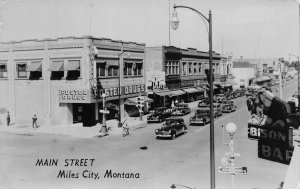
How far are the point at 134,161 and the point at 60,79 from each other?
53.2ft

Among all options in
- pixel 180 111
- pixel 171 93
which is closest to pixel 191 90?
pixel 171 93

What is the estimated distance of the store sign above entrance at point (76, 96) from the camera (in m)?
31.6

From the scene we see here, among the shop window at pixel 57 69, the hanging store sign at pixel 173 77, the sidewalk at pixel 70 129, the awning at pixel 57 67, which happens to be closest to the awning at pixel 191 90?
the hanging store sign at pixel 173 77

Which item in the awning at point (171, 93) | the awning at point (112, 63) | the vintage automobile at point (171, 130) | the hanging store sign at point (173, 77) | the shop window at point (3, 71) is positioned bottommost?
the vintage automobile at point (171, 130)

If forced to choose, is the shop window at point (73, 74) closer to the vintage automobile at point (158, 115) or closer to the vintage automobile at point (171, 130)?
the vintage automobile at point (158, 115)

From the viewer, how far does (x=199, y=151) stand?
21.3 metres

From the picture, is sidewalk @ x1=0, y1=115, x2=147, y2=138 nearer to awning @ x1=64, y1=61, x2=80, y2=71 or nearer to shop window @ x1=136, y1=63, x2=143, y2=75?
awning @ x1=64, y1=61, x2=80, y2=71

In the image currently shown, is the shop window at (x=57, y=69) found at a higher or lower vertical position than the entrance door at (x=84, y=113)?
higher

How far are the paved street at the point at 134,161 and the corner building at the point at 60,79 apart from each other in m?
4.85

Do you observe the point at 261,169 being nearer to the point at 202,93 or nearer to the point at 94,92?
the point at 94,92

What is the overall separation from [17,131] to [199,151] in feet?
56.1

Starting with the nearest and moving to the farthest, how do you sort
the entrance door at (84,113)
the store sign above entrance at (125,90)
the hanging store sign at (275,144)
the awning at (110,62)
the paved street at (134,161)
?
the paved street at (134,161)
the hanging store sign at (275,144)
the entrance door at (84,113)
the awning at (110,62)
the store sign above entrance at (125,90)

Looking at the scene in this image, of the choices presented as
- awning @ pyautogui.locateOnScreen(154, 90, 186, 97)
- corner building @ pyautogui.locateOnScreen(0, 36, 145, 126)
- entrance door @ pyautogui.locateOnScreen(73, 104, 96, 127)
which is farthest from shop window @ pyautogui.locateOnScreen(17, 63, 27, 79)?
awning @ pyautogui.locateOnScreen(154, 90, 186, 97)

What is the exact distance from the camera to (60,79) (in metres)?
32.7
